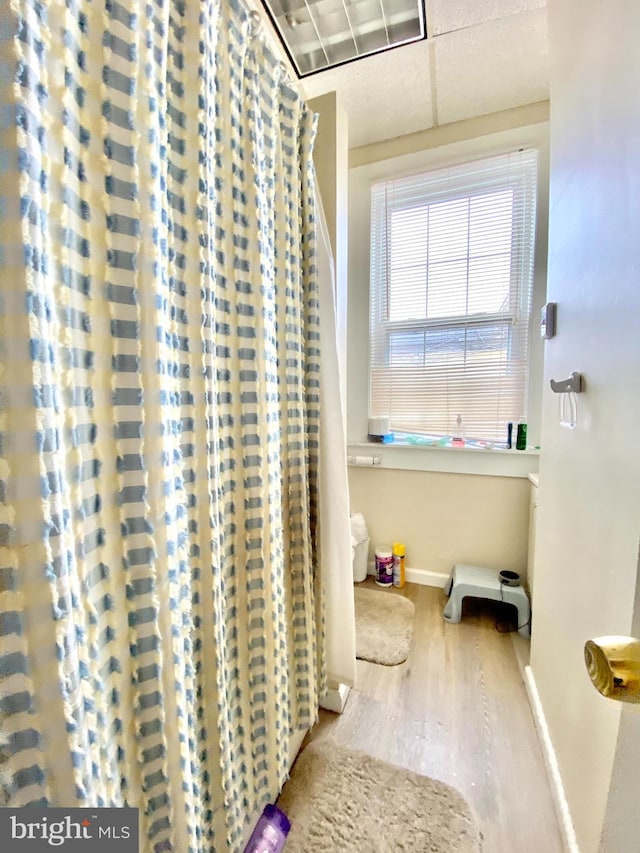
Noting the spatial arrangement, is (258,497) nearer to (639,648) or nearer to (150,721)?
(150,721)

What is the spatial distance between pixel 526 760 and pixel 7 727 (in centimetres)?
141

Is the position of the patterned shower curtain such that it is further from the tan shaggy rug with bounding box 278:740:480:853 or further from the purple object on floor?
the tan shaggy rug with bounding box 278:740:480:853

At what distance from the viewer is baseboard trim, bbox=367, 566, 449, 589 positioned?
204cm

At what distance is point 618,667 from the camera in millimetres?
352

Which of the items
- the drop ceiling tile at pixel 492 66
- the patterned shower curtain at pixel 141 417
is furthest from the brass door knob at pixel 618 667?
the drop ceiling tile at pixel 492 66

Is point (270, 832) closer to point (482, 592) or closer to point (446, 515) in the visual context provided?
point (482, 592)

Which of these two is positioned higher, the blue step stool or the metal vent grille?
the metal vent grille

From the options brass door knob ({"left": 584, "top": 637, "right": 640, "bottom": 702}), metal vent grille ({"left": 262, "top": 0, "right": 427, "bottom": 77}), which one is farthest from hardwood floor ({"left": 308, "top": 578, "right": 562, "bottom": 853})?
metal vent grille ({"left": 262, "top": 0, "right": 427, "bottom": 77})

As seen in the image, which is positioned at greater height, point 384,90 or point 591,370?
point 384,90

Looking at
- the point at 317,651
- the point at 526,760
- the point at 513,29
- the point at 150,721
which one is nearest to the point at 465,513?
the point at 526,760

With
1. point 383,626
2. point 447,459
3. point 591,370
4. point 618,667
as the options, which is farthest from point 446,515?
point 618,667

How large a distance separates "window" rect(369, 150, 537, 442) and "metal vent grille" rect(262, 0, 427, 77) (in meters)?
0.67

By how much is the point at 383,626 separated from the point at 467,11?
2.59 meters

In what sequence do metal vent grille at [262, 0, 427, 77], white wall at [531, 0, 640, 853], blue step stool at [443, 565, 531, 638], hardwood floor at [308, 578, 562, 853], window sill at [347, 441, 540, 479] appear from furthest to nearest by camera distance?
window sill at [347, 441, 540, 479] < blue step stool at [443, 565, 531, 638] < metal vent grille at [262, 0, 427, 77] < hardwood floor at [308, 578, 562, 853] < white wall at [531, 0, 640, 853]
